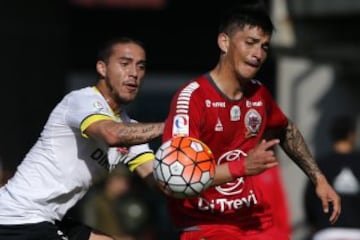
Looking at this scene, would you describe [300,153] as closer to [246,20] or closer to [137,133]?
[246,20]

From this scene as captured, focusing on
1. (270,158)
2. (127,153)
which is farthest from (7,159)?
(270,158)

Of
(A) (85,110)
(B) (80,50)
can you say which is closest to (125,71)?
(A) (85,110)

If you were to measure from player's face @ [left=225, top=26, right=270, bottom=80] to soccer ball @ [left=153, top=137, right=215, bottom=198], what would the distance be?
0.81 metres

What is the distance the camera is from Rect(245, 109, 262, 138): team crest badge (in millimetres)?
8719

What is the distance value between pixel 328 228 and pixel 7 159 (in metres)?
8.72

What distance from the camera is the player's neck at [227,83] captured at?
340 inches

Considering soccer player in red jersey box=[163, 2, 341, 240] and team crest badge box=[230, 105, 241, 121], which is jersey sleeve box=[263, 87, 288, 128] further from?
team crest badge box=[230, 105, 241, 121]

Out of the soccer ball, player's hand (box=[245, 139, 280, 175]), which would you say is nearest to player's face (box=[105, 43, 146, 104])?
the soccer ball

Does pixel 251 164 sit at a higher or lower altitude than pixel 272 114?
lower

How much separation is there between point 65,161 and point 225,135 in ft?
3.56

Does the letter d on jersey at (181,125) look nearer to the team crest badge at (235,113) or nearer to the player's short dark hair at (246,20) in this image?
the team crest badge at (235,113)

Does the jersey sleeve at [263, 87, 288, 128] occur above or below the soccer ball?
above

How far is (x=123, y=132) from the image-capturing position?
27.3 feet

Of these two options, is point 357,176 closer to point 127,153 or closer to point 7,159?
point 127,153
